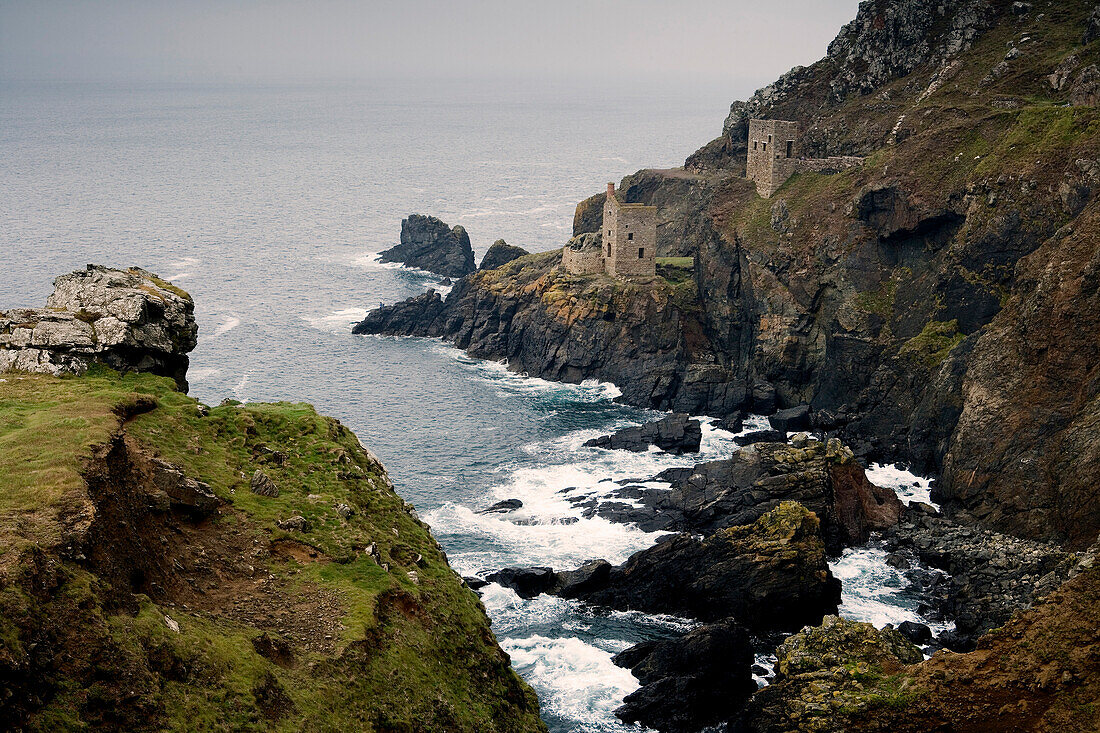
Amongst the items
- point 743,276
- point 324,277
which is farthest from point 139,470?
point 324,277

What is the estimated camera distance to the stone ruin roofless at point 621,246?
10362 centimetres

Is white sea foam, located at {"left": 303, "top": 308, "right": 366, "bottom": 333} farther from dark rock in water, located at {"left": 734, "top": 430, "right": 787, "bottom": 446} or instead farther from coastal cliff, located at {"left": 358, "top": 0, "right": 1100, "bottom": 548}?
dark rock in water, located at {"left": 734, "top": 430, "right": 787, "bottom": 446}

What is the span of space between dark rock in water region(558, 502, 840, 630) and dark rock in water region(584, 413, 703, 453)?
74.5 feet

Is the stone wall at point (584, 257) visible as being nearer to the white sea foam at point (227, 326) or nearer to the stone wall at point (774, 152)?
the stone wall at point (774, 152)

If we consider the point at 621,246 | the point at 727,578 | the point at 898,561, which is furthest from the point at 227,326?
the point at 898,561

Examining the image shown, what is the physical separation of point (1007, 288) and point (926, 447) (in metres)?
14.8

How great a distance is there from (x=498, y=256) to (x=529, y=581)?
7588 centimetres

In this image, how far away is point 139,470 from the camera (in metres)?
25.2

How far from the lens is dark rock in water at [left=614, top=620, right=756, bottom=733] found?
44.0m

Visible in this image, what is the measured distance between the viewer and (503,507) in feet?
223

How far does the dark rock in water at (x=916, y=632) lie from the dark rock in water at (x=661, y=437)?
95.3ft

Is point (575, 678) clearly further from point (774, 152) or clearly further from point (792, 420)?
point (774, 152)

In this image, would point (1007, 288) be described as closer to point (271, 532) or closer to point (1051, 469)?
point (1051, 469)

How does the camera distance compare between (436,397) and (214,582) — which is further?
(436,397)
